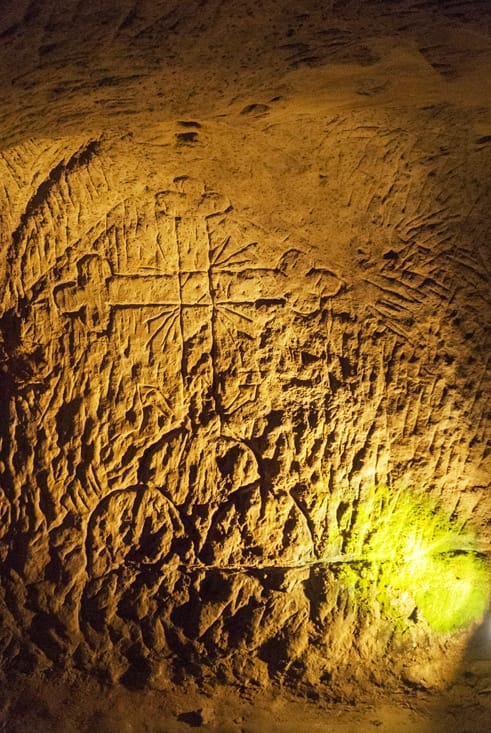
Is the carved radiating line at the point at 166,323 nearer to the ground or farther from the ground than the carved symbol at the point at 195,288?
nearer to the ground

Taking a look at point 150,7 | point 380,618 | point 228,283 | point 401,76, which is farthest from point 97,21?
point 380,618

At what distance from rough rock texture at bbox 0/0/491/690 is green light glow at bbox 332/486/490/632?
0.23 feet

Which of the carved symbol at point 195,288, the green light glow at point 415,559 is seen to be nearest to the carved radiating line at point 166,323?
the carved symbol at point 195,288

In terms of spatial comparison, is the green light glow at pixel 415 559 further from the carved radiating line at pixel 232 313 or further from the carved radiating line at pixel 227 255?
the carved radiating line at pixel 227 255

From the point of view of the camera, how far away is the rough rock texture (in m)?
3.22

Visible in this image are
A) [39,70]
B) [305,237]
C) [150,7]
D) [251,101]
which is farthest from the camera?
[305,237]

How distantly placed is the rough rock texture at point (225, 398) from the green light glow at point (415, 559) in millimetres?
71

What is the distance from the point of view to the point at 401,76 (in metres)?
2.22

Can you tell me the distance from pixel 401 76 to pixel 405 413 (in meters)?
1.69

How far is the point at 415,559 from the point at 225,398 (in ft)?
4.15

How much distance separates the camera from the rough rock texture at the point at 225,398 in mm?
3225

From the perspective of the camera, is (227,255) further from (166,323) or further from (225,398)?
(225,398)

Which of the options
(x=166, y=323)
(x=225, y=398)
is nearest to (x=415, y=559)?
(x=225, y=398)

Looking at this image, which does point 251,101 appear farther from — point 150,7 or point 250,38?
point 150,7
